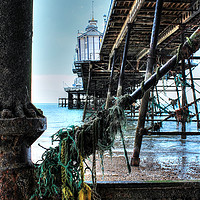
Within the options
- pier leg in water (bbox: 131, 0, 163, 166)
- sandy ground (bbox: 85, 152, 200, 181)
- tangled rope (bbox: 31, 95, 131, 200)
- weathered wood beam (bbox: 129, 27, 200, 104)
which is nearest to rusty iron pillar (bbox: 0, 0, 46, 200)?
Result: tangled rope (bbox: 31, 95, 131, 200)

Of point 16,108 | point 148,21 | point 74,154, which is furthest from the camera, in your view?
point 148,21

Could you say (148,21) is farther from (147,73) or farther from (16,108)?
(16,108)

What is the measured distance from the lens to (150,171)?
164 inches

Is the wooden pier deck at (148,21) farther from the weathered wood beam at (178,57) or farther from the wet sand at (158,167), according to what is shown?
the weathered wood beam at (178,57)

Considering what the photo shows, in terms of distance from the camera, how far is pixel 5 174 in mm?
1716

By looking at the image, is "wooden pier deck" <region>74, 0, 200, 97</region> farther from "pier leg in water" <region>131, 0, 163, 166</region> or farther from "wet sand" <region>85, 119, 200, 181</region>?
"wet sand" <region>85, 119, 200, 181</region>

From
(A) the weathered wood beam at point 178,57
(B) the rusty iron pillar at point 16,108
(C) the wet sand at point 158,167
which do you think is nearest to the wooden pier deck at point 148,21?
(C) the wet sand at point 158,167

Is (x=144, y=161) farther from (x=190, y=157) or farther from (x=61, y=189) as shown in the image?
(x=61, y=189)

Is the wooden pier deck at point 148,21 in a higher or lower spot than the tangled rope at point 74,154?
higher

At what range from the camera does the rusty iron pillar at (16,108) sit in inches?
67.3

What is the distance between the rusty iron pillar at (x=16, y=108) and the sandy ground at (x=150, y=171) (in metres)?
1.87

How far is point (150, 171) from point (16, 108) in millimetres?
3193

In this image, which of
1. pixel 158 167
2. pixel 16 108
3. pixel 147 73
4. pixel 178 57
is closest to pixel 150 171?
pixel 158 167

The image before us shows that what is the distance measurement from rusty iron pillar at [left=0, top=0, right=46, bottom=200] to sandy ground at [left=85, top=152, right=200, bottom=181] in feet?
6.13
